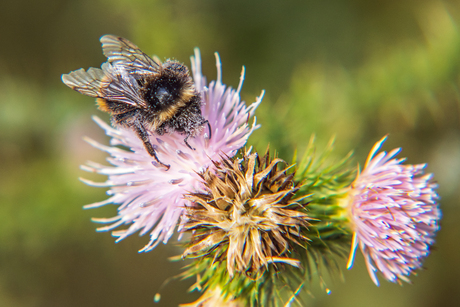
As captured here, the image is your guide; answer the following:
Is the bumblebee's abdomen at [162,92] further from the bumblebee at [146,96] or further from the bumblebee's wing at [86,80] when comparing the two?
the bumblebee's wing at [86,80]

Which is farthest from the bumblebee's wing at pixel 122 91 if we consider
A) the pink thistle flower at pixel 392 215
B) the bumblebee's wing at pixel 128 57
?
the pink thistle flower at pixel 392 215

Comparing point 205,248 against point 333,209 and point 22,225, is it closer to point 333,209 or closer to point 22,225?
point 333,209

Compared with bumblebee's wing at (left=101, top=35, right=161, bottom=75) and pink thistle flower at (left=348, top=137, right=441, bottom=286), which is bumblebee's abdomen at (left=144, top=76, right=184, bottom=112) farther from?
pink thistle flower at (left=348, top=137, right=441, bottom=286)

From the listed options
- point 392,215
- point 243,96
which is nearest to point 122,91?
point 392,215

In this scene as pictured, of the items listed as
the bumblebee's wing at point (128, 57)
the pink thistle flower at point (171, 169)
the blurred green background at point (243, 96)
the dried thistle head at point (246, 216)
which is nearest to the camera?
the dried thistle head at point (246, 216)

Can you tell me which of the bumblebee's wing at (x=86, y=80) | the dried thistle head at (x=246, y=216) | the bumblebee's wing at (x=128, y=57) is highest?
the bumblebee's wing at (x=128, y=57)

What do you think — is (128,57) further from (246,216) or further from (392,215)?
(392,215)

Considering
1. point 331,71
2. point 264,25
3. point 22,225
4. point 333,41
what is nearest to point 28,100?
point 22,225
